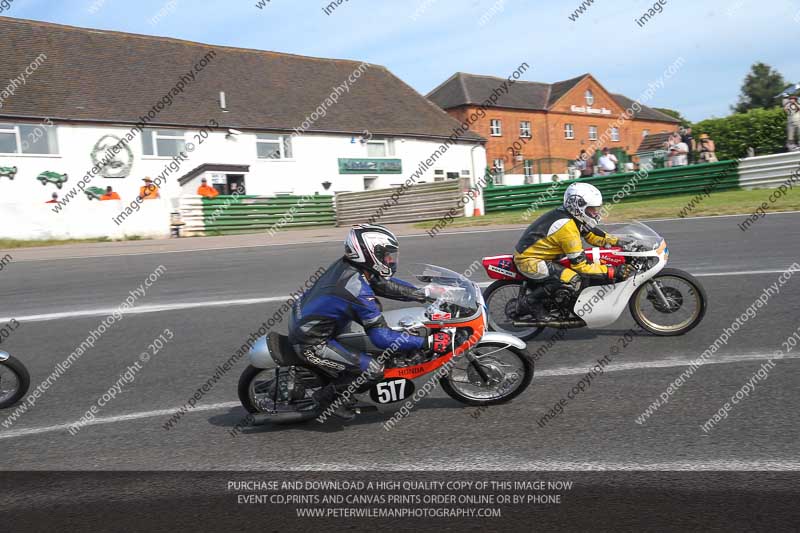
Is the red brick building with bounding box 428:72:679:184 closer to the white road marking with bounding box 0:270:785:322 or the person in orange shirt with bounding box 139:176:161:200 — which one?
the person in orange shirt with bounding box 139:176:161:200

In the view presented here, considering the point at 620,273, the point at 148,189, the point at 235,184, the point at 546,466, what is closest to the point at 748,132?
the point at 235,184

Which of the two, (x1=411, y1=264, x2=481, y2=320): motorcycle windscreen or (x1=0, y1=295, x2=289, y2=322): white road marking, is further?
(x1=0, y1=295, x2=289, y2=322): white road marking

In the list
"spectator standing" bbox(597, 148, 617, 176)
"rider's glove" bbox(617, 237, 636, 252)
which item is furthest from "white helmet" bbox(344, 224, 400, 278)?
"spectator standing" bbox(597, 148, 617, 176)

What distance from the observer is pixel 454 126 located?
47.1 metres

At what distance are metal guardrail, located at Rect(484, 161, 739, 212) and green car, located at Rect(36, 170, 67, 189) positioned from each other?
19225 mm

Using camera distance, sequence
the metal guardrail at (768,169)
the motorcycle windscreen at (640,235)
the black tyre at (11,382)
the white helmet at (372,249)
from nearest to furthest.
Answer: the white helmet at (372,249)
the black tyre at (11,382)
the motorcycle windscreen at (640,235)
the metal guardrail at (768,169)

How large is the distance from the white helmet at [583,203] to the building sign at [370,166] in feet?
107

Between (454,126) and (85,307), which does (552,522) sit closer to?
(85,307)

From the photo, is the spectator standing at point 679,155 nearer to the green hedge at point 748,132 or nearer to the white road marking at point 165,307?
the green hedge at point 748,132

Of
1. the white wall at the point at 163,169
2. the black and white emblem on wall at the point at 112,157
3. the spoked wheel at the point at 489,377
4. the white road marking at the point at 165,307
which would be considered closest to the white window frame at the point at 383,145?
the white wall at the point at 163,169

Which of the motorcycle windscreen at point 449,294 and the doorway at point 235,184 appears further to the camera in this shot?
the doorway at point 235,184

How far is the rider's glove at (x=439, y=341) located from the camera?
18.6 feet

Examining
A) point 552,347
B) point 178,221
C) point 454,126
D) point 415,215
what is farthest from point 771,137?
point 552,347

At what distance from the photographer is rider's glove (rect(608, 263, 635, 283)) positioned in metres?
7.73
